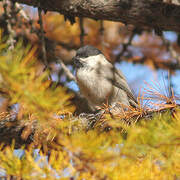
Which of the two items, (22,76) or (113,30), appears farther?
(113,30)

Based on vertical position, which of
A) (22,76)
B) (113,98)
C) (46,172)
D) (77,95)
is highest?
(22,76)

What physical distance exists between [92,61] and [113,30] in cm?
134

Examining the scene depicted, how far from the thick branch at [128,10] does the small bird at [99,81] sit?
75 cm

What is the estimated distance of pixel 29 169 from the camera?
4.40ft

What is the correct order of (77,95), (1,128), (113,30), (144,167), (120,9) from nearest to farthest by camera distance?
(144,167) → (1,128) → (120,9) → (77,95) → (113,30)

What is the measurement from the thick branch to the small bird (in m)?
0.75

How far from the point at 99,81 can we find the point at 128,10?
0.92 meters

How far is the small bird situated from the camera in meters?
3.08

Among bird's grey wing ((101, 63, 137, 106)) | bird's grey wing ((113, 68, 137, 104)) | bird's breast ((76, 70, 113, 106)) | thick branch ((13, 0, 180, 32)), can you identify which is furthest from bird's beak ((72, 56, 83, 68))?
thick branch ((13, 0, 180, 32))

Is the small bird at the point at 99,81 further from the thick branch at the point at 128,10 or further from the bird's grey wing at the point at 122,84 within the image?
the thick branch at the point at 128,10

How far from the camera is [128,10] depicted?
7.80ft

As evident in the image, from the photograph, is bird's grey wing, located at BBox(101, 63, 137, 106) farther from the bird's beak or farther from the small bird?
the bird's beak

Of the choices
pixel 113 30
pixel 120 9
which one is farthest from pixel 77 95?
pixel 120 9

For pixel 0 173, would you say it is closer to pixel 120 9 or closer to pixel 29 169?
pixel 29 169
